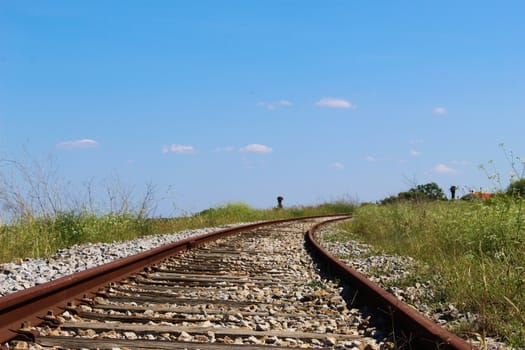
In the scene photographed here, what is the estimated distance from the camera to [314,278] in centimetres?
670

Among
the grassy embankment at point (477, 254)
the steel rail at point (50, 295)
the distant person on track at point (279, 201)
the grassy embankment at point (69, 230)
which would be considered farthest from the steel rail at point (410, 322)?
the distant person on track at point (279, 201)

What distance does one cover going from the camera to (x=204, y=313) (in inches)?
175

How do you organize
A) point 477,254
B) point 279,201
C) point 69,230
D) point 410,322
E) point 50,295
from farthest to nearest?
point 279,201 → point 69,230 → point 477,254 → point 50,295 → point 410,322

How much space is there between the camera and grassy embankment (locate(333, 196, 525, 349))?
163 inches

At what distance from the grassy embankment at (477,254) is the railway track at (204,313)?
2.26 ft

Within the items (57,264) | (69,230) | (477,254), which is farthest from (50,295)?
(69,230)

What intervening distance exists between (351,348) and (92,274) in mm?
2525

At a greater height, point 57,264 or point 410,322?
point 57,264

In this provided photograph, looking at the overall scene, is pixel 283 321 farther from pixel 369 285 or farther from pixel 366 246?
pixel 366 246

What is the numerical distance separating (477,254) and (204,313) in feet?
13.2

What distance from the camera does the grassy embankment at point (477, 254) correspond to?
414 centimetres

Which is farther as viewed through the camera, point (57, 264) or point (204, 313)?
point (57, 264)

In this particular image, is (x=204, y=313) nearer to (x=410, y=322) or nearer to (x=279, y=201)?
(x=410, y=322)

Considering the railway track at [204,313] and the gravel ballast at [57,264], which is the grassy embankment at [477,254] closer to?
the railway track at [204,313]
